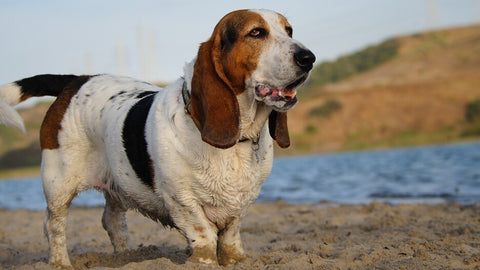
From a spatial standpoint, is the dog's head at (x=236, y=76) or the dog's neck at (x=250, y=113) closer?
the dog's head at (x=236, y=76)

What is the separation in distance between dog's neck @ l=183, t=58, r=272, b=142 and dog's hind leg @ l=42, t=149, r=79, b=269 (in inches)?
63.9

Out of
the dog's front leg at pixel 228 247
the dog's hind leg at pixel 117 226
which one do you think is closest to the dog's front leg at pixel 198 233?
the dog's front leg at pixel 228 247

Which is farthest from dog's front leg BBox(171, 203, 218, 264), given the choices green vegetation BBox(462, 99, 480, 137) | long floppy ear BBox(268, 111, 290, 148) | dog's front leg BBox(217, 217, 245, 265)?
green vegetation BBox(462, 99, 480, 137)

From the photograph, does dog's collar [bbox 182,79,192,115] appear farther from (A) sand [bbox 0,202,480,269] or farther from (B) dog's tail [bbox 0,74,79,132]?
(B) dog's tail [bbox 0,74,79,132]

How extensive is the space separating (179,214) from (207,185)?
1.14 feet

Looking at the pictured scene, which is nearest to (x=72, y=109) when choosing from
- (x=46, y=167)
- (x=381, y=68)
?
(x=46, y=167)

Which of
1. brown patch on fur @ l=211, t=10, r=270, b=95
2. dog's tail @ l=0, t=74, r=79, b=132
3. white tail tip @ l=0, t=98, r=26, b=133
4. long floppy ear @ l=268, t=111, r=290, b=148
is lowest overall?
white tail tip @ l=0, t=98, r=26, b=133

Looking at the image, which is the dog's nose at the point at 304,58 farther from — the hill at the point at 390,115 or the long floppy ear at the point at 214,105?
the hill at the point at 390,115

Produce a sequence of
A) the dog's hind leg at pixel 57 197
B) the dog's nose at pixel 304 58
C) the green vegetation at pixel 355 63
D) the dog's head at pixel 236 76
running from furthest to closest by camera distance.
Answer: the green vegetation at pixel 355 63 < the dog's hind leg at pixel 57 197 < the dog's head at pixel 236 76 < the dog's nose at pixel 304 58

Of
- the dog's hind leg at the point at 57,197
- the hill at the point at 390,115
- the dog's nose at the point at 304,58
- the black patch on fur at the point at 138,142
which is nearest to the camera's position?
the dog's nose at the point at 304,58

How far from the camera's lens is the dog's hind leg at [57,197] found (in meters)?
4.75

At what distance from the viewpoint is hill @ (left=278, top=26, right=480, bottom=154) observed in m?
38.9

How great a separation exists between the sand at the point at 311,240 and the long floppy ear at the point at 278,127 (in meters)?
0.88

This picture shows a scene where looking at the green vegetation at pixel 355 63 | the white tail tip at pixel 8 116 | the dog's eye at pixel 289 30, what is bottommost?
the green vegetation at pixel 355 63
